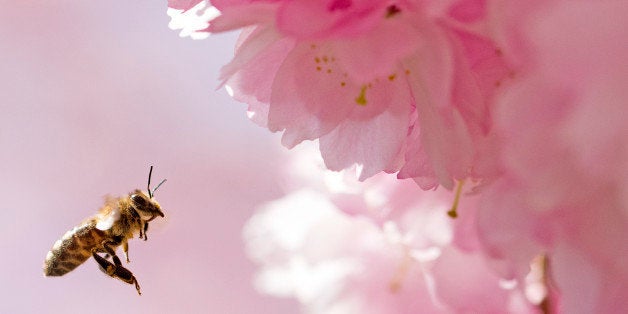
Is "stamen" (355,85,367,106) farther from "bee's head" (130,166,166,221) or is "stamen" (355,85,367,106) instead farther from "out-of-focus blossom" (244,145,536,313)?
"bee's head" (130,166,166,221)

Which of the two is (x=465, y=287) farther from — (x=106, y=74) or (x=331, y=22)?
(x=106, y=74)

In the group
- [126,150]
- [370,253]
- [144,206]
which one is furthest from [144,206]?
[126,150]

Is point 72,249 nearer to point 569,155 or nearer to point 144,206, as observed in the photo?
point 144,206

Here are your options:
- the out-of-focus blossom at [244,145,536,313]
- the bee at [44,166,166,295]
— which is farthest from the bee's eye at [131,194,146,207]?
the out-of-focus blossom at [244,145,536,313]

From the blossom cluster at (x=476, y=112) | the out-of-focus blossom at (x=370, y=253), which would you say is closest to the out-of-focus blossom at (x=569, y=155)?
the blossom cluster at (x=476, y=112)

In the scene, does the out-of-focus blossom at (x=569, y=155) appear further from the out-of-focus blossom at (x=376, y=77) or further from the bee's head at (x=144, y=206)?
the bee's head at (x=144, y=206)

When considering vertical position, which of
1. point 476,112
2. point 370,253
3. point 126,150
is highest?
point 476,112

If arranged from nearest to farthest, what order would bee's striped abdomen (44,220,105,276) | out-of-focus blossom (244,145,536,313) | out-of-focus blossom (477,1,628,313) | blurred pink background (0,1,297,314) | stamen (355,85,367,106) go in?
out-of-focus blossom (477,1,628,313) < stamen (355,85,367,106) < out-of-focus blossom (244,145,536,313) < bee's striped abdomen (44,220,105,276) < blurred pink background (0,1,297,314)

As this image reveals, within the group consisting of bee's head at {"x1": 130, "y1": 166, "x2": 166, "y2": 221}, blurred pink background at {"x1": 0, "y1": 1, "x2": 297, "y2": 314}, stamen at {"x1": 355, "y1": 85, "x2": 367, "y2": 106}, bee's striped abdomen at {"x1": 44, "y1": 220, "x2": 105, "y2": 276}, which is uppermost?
stamen at {"x1": 355, "y1": 85, "x2": 367, "y2": 106}
